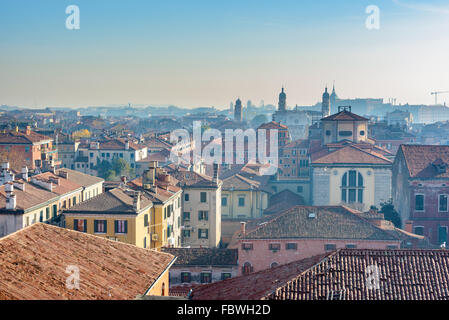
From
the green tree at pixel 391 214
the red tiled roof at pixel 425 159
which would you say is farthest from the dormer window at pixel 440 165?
the green tree at pixel 391 214

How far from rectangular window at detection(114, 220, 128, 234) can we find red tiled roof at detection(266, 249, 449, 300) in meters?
10.9

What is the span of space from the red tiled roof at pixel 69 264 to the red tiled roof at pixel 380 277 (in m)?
2.94

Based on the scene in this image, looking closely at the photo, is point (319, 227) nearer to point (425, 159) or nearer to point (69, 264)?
point (425, 159)

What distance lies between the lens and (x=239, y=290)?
14.0m

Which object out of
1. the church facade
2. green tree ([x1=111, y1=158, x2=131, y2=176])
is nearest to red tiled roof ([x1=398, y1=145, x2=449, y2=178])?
the church facade

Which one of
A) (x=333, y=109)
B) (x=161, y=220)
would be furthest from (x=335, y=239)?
(x=333, y=109)

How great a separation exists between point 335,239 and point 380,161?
1580 centimetres

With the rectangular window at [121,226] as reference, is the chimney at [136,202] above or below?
above

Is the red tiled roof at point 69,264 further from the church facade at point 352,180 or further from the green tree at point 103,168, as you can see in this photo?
the green tree at point 103,168

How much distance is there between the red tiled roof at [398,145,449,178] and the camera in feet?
102

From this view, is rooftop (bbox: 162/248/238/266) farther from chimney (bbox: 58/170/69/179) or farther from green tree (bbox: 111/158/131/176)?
green tree (bbox: 111/158/131/176)

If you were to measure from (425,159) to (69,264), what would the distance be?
25.1 meters

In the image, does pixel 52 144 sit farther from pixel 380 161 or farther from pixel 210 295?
pixel 210 295

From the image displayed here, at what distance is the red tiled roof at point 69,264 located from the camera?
385 inches
